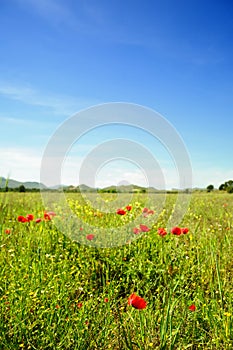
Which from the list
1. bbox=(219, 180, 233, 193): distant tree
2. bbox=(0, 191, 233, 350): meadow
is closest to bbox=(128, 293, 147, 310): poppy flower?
bbox=(0, 191, 233, 350): meadow

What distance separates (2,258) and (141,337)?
177 cm

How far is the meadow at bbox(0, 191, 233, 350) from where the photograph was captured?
2.33 meters

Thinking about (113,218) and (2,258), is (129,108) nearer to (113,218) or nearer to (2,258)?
(113,218)

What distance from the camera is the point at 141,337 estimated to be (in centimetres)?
227

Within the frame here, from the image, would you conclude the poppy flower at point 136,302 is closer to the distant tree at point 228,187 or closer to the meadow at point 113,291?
the meadow at point 113,291

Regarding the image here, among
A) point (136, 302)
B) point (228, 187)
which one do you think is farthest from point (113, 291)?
point (228, 187)

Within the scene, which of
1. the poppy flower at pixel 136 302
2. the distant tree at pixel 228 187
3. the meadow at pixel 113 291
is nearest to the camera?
the poppy flower at pixel 136 302

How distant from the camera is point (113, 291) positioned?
10.3ft

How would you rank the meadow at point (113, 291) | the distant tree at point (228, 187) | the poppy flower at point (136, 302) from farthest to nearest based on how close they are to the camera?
the distant tree at point (228, 187) < the meadow at point (113, 291) < the poppy flower at point (136, 302)

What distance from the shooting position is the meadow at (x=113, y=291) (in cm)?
233

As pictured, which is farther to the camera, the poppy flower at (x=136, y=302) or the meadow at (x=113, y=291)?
the meadow at (x=113, y=291)

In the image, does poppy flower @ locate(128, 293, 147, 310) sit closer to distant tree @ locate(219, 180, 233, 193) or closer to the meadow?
the meadow

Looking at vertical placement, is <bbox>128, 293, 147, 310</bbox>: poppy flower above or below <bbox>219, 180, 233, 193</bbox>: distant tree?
below

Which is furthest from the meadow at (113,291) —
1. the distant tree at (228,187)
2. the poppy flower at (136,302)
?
the distant tree at (228,187)
